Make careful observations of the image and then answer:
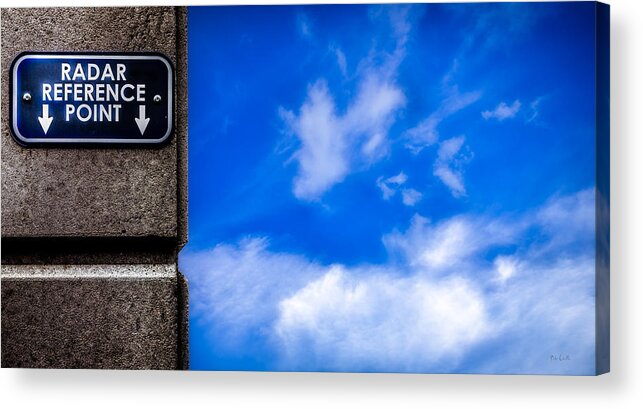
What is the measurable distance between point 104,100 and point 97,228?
57 cm

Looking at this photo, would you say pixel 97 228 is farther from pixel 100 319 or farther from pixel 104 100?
pixel 104 100

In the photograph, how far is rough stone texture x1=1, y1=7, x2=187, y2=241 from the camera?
4.69 metres

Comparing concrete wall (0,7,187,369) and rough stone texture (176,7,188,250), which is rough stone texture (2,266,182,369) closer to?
concrete wall (0,7,187,369)

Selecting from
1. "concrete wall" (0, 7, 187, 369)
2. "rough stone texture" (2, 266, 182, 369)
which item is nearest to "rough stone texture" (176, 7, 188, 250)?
"concrete wall" (0, 7, 187, 369)

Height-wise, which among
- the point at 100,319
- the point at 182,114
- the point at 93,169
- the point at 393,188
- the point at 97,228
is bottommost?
the point at 100,319

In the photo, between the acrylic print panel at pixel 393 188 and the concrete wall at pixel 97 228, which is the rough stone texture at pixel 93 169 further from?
the acrylic print panel at pixel 393 188

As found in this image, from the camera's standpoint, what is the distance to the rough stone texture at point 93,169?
469 cm

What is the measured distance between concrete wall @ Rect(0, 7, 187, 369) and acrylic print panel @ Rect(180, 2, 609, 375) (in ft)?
0.34

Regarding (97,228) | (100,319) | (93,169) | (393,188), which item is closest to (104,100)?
(93,169)

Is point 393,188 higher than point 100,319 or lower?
higher

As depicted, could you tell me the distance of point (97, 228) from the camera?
15.4 feet

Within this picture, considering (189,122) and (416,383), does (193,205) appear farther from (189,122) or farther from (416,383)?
(416,383)

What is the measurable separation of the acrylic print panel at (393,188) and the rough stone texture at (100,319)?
5.9 inches

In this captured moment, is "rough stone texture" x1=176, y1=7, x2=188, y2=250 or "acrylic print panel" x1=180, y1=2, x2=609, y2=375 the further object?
"rough stone texture" x1=176, y1=7, x2=188, y2=250
